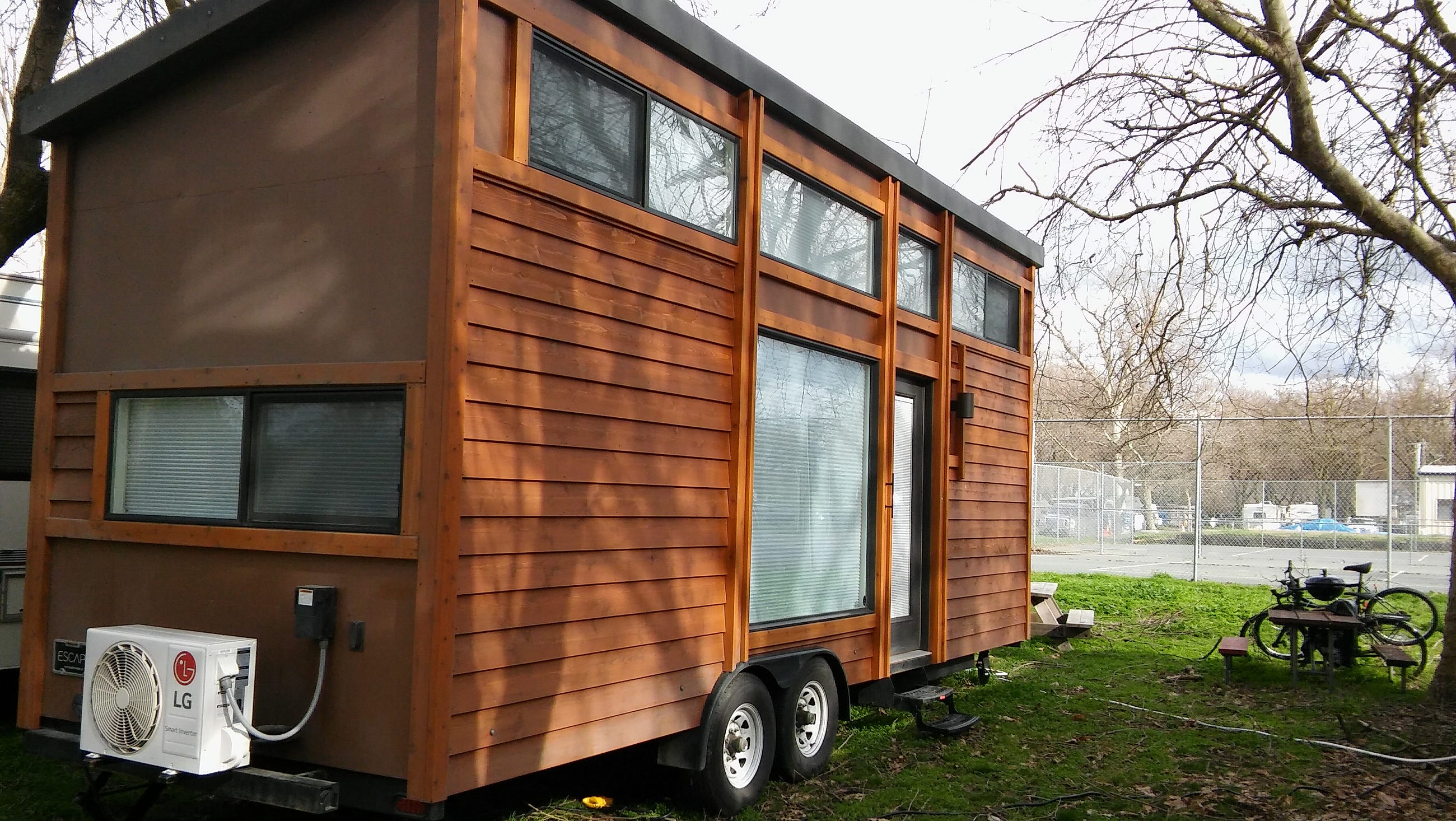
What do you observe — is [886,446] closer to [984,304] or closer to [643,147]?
[984,304]

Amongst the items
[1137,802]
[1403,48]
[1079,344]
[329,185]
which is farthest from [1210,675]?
[1079,344]

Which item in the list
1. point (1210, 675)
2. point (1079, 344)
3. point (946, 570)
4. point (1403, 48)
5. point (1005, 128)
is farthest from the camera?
point (1079, 344)

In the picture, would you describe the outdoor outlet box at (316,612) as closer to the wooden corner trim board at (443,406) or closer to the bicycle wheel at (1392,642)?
the wooden corner trim board at (443,406)

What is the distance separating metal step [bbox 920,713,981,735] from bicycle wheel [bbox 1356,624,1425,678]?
14.5ft

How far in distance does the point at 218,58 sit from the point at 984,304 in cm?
613

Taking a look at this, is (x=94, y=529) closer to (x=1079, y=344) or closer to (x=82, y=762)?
(x=82, y=762)

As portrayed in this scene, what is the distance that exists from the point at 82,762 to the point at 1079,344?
69.5ft

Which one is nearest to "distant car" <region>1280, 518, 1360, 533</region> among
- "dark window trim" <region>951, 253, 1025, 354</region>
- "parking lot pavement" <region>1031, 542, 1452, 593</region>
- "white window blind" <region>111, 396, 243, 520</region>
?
"parking lot pavement" <region>1031, 542, 1452, 593</region>

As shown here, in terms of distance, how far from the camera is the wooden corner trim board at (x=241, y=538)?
4355 millimetres

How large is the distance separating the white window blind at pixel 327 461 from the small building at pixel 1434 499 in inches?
556

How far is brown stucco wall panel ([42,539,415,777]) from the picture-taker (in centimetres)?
432

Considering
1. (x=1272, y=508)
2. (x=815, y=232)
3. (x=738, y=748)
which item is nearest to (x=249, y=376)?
(x=738, y=748)

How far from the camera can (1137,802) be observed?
6148mm

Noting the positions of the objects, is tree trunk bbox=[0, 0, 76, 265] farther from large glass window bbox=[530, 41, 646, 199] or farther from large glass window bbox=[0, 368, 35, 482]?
large glass window bbox=[530, 41, 646, 199]
